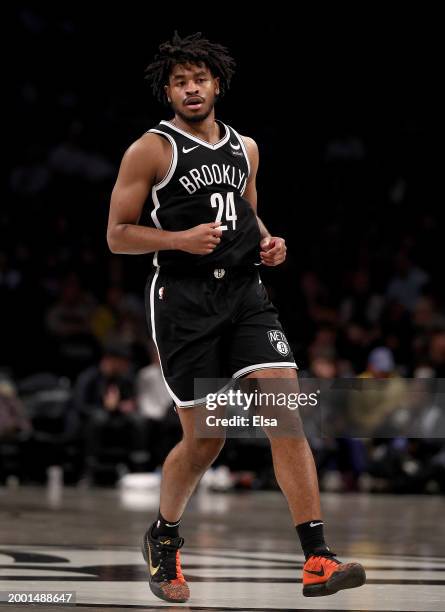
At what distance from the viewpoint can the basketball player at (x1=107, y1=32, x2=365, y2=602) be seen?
4.49m

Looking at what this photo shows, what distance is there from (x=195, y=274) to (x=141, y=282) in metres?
10.1

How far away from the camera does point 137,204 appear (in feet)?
15.0

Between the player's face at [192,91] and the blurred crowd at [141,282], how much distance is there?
6513 mm

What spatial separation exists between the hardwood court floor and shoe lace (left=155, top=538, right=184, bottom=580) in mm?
92

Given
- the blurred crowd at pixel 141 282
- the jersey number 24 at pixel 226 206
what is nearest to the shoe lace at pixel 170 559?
the jersey number 24 at pixel 226 206

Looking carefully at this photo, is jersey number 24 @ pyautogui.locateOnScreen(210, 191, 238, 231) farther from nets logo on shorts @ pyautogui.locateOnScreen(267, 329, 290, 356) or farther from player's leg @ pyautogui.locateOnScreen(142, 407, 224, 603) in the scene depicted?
player's leg @ pyautogui.locateOnScreen(142, 407, 224, 603)

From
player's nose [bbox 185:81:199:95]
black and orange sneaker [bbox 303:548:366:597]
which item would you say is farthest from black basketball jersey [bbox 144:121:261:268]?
black and orange sneaker [bbox 303:548:366:597]

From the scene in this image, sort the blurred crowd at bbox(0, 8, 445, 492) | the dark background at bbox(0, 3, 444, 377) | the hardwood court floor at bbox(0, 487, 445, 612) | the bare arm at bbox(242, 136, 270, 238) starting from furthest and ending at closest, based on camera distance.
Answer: the dark background at bbox(0, 3, 444, 377)
the blurred crowd at bbox(0, 8, 445, 492)
the bare arm at bbox(242, 136, 270, 238)
the hardwood court floor at bbox(0, 487, 445, 612)

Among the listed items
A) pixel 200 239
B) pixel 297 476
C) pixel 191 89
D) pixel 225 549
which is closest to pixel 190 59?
pixel 191 89

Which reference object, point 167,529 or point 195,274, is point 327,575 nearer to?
point 167,529

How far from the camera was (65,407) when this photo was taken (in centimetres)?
1241

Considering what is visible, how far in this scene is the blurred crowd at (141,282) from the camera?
39.2ft

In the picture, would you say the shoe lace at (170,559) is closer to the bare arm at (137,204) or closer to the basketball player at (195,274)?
the basketball player at (195,274)

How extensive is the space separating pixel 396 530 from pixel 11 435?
5169 mm
